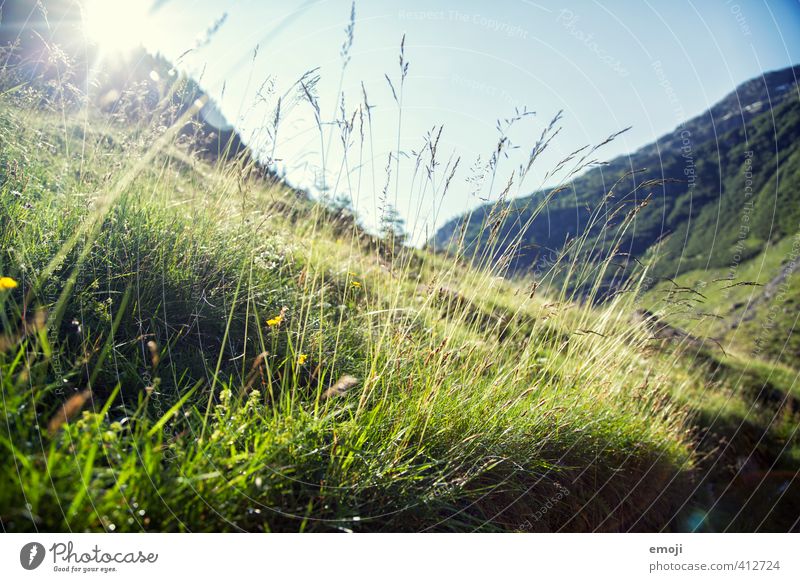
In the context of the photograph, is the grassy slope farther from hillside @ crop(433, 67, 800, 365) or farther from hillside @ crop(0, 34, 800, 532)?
hillside @ crop(433, 67, 800, 365)

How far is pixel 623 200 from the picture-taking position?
8.45 feet

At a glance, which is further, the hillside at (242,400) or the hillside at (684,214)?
the hillside at (684,214)

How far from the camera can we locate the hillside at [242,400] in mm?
1301

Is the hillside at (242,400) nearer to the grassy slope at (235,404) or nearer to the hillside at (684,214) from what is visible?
the grassy slope at (235,404)

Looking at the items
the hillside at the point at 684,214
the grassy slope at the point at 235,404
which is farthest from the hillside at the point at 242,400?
the hillside at the point at 684,214

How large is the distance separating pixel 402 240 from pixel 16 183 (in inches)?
71.8

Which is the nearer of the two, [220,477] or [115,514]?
[115,514]

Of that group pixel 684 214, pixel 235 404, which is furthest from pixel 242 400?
pixel 684 214

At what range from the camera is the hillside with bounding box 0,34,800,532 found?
130cm

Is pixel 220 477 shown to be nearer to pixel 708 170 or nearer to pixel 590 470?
pixel 590 470

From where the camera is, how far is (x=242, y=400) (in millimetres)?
1943
